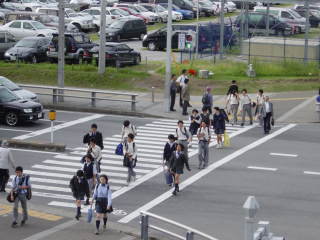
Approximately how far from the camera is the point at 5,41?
50156 millimetres

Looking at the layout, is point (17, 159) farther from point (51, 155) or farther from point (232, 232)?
point (232, 232)

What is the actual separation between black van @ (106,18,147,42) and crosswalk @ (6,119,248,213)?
25905 mm

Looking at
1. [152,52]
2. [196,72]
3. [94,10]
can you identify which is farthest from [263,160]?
[94,10]

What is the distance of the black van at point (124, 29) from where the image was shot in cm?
5850

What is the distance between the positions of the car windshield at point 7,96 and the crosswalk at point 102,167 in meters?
4.56

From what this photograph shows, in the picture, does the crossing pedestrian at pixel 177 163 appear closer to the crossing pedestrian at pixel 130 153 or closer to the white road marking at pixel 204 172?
the white road marking at pixel 204 172

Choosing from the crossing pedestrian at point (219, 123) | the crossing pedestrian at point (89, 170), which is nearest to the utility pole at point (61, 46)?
the crossing pedestrian at point (219, 123)

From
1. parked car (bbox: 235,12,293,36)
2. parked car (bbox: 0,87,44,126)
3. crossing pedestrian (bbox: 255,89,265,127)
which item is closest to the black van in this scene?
parked car (bbox: 235,12,293,36)

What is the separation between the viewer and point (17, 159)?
92.5ft

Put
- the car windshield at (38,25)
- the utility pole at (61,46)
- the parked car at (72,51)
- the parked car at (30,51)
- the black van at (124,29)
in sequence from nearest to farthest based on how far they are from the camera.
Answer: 1. the utility pole at (61,46)
2. the parked car at (72,51)
3. the parked car at (30,51)
4. the car windshield at (38,25)
5. the black van at (124,29)

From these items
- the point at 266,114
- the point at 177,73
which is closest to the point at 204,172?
the point at 266,114

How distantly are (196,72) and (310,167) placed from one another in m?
17.1

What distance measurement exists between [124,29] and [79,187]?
126 feet

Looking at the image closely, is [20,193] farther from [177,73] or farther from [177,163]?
[177,73]
